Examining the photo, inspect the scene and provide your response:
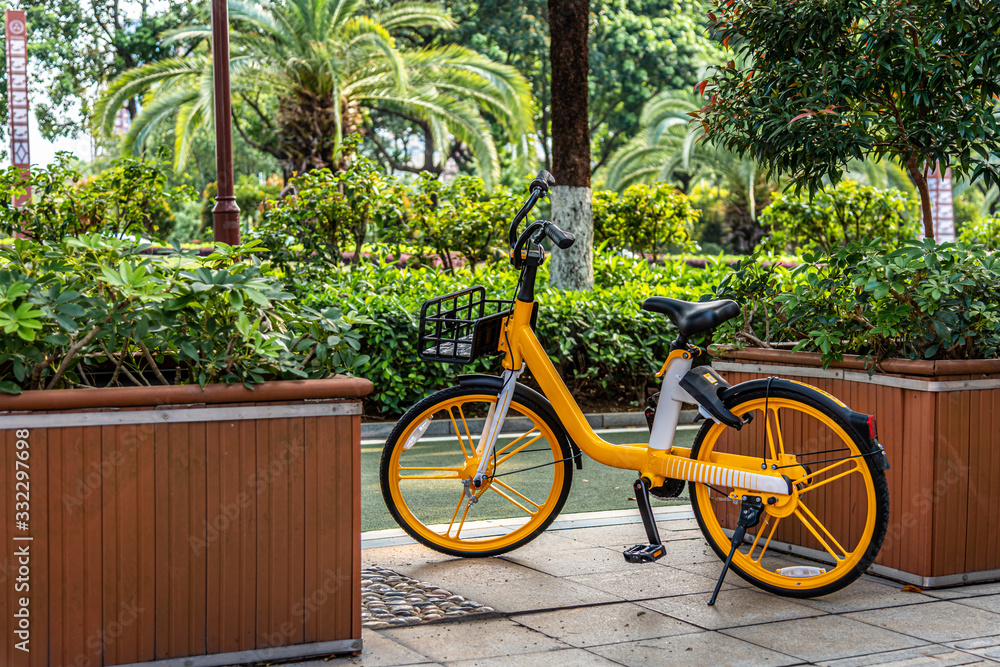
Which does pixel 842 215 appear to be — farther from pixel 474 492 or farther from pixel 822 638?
pixel 822 638

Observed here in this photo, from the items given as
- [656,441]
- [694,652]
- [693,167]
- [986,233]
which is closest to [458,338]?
[656,441]

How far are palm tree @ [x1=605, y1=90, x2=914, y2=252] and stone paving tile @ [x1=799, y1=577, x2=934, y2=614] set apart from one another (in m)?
24.2

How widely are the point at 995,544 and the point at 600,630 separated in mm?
1846

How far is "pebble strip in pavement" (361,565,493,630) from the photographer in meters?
4.05

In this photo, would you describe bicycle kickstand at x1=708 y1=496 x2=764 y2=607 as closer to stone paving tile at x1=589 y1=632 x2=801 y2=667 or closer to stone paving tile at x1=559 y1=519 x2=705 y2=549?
stone paving tile at x1=589 y1=632 x2=801 y2=667

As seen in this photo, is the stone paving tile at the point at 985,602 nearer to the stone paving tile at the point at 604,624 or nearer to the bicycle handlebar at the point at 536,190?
the stone paving tile at the point at 604,624

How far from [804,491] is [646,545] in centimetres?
69

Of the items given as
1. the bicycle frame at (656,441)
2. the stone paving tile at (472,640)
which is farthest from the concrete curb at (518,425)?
the stone paving tile at (472,640)

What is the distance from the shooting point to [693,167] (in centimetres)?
2991

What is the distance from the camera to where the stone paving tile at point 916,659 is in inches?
139

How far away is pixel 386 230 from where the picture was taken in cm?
1234

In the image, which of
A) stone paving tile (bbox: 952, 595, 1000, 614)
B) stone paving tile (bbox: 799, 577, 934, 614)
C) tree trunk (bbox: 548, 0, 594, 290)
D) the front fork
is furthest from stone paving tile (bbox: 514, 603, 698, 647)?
tree trunk (bbox: 548, 0, 594, 290)

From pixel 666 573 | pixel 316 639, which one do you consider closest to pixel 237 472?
pixel 316 639

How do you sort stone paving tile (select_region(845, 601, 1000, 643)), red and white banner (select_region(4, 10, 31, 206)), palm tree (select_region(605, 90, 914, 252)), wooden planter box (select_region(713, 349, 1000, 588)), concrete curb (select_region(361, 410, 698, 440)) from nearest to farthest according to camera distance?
1. stone paving tile (select_region(845, 601, 1000, 643))
2. wooden planter box (select_region(713, 349, 1000, 588))
3. concrete curb (select_region(361, 410, 698, 440))
4. red and white banner (select_region(4, 10, 31, 206))
5. palm tree (select_region(605, 90, 914, 252))
